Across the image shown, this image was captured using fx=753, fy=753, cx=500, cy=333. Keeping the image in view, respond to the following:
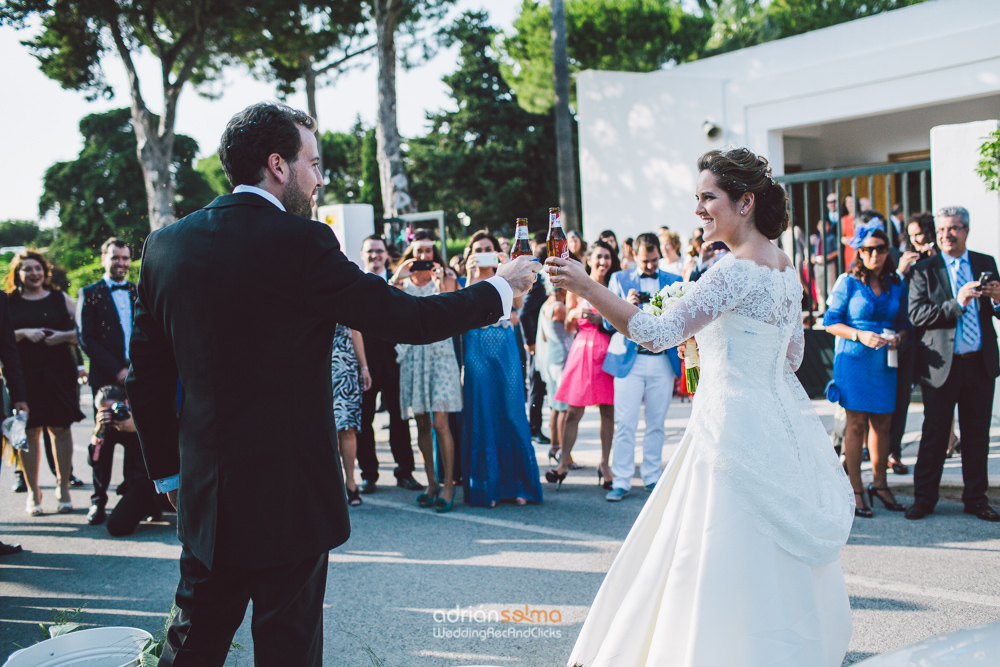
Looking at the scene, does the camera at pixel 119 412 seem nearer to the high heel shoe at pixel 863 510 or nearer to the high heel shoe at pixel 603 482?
the high heel shoe at pixel 603 482

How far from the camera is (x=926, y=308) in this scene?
5.43 metres

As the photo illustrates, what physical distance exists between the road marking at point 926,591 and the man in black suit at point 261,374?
10.6 ft

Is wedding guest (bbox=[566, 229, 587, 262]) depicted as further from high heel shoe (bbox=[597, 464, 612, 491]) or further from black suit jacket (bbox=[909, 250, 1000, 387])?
black suit jacket (bbox=[909, 250, 1000, 387])

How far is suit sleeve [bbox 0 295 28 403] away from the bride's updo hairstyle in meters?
5.29

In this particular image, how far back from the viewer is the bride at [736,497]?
2.62m

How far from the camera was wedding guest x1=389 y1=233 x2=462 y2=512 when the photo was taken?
6.14 meters

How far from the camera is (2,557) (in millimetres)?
5441

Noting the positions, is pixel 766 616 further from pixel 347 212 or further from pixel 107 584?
pixel 347 212

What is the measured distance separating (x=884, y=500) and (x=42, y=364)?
702 centimetres

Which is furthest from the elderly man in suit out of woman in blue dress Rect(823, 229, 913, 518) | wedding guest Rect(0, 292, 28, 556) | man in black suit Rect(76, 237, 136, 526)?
wedding guest Rect(0, 292, 28, 556)

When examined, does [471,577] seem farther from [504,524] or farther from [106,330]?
[106,330]

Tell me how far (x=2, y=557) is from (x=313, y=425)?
4626mm

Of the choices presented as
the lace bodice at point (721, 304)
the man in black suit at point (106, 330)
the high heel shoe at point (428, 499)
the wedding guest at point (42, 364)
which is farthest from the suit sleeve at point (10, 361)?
the lace bodice at point (721, 304)

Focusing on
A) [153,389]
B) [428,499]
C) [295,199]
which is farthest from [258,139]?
[428,499]
